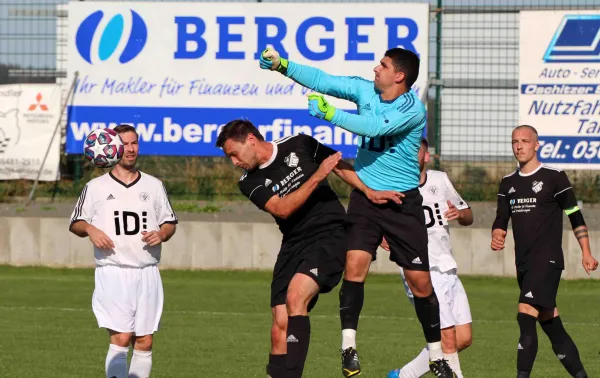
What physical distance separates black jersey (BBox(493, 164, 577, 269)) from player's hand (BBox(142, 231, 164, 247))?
3.02 meters

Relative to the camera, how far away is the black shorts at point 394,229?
9633 mm

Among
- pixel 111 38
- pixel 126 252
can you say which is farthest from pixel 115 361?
pixel 111 38

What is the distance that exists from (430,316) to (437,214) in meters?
1.79

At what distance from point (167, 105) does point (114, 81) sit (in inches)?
40.5

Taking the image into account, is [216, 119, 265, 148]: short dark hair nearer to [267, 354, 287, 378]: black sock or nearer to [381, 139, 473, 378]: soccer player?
[267, 354, 287, 378]: black sock

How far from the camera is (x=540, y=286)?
10773 mm

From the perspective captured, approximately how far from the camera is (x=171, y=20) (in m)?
22.5

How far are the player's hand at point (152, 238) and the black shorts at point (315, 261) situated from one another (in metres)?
0.92

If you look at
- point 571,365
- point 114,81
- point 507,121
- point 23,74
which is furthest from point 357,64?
point 571,365

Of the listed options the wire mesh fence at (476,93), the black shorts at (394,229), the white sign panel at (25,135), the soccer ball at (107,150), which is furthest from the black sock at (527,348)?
the white sign panel at (25,135)

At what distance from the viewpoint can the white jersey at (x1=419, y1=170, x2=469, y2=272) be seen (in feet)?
37.4

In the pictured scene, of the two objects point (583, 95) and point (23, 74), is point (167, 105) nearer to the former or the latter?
point (23, 74)

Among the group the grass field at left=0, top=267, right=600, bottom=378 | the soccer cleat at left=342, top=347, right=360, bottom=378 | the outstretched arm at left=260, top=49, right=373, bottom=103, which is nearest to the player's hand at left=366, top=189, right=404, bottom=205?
the outstretched arm at left=260, top=49, right=373, bottom=103

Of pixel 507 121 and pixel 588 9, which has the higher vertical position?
pixel 588 9
